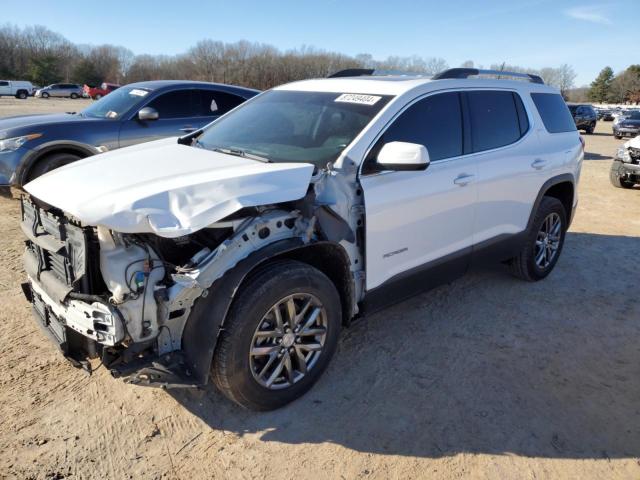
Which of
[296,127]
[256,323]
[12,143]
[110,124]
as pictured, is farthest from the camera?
[110,124]

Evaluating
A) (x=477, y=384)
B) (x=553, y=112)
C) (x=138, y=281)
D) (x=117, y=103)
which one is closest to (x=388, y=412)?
(x=477, y=384)

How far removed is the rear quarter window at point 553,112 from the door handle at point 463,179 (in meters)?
1.55

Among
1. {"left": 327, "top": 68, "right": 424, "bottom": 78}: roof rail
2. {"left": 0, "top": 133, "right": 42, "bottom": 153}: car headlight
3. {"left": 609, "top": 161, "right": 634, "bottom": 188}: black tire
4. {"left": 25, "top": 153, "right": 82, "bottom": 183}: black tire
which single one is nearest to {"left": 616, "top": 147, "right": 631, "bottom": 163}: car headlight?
{"left": 609, "top": 161, "right": 634, "bottom": 188}: black tire

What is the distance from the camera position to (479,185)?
3871 millimetres

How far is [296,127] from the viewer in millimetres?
3648

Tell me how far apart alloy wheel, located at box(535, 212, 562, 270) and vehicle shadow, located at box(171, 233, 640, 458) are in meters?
0.41

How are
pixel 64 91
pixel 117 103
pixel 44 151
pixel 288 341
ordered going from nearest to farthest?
pixel 288 341 → pixel 44 151 → pixel 117 103 → pixel 64 91

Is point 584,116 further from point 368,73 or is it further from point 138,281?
point 138,281

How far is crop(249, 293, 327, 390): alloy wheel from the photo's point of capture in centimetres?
283

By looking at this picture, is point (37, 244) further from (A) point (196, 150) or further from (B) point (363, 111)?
(B) point (363, 111)

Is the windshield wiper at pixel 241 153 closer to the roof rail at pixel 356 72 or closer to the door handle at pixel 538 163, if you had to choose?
the roof rail at pixel 356 72

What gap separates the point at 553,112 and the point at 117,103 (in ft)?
19.1

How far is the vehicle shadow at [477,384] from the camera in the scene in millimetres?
2801

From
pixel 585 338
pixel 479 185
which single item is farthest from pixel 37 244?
pixel 585 338
